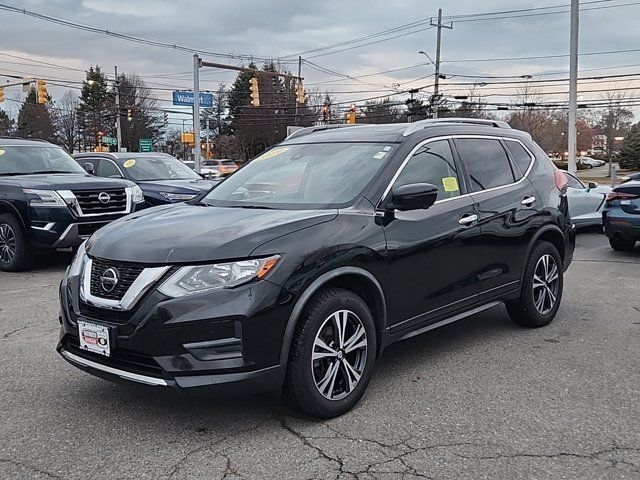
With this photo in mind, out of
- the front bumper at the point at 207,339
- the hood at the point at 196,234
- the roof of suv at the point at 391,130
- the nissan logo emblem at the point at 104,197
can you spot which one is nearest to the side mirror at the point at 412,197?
the hood at the point at 196,234

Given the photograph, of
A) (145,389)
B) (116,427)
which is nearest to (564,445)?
(145,389)

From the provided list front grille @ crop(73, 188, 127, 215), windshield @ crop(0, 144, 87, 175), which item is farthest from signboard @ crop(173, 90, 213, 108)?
front grille @ crop(73, 188, 127, 215)

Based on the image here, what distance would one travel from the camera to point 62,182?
28.9 ft

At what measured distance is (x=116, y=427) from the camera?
3.56m

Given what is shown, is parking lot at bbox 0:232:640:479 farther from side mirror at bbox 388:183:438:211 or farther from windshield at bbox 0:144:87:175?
windshield at bbox 0:144:87:175

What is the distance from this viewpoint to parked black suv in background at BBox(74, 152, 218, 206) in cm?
1105

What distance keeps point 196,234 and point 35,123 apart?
236 ft

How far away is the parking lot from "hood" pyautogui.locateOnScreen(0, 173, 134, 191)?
382 cm

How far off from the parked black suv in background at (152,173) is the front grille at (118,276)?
7506 millimetres

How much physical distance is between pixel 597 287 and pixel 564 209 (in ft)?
6.89

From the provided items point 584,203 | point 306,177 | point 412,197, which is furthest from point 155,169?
Result: point 412,197

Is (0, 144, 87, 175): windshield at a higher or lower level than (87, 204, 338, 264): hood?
higher

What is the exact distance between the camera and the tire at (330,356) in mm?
3451

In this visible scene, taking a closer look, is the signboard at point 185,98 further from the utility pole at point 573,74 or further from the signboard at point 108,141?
the signboard at point 108,141
